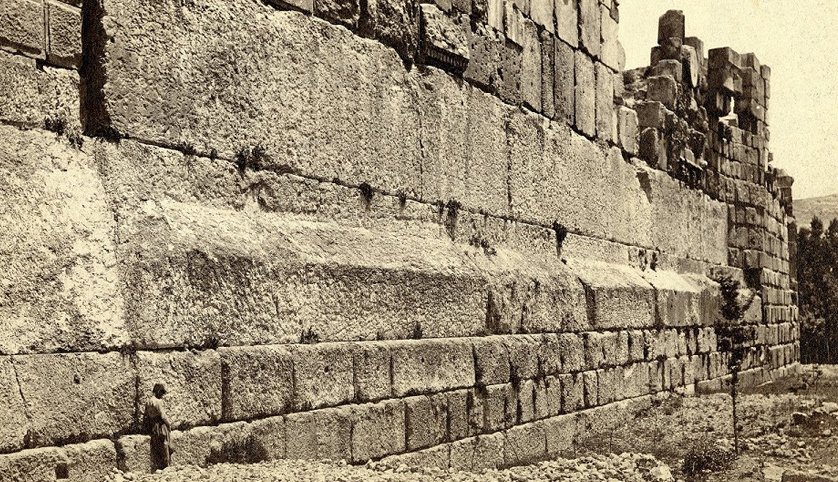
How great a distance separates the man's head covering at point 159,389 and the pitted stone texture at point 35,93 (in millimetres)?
1194

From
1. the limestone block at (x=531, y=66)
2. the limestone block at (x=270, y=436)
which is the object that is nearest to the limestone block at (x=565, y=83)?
the limestone block at (x=531, y=66)

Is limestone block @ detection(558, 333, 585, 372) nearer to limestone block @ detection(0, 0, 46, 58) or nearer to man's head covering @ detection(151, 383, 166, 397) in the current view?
man's head covering @ detection(151, 383, 166, 397)

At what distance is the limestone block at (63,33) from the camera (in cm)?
483

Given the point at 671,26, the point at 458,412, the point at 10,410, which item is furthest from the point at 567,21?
the point at 10,410

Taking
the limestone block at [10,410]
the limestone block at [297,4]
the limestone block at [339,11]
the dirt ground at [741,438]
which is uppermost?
the limestone block at [339,11]

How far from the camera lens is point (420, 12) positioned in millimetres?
7605

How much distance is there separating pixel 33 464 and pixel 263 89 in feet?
8.48

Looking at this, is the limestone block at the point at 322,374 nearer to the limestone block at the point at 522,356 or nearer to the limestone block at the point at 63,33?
the limestone block at the point at 63,33

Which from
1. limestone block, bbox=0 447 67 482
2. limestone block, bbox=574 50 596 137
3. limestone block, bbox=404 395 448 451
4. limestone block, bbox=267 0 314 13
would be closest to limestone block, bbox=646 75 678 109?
limestone block, bbox=574 50 596 137

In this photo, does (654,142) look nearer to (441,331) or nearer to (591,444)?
(591,444)

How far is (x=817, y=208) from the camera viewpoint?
220 feet

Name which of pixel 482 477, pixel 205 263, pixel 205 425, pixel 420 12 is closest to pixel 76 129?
pixel 205 263

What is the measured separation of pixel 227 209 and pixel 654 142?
291 inches

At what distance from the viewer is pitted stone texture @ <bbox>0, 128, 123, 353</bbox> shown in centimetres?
436
